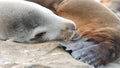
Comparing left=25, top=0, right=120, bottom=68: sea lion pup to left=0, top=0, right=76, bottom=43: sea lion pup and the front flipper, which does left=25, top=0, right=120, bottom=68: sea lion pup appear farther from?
left=0, top=0, right=76, bottom=43: sea lion pup

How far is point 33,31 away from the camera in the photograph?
237cm

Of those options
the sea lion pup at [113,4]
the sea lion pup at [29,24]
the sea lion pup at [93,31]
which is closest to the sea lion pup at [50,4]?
the sea lion pup at [93,31]

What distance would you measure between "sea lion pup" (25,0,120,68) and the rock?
12 cm

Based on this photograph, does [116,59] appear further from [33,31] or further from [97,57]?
[33,31]

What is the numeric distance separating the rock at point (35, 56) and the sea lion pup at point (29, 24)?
0.06 meters

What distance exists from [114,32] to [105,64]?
1.17ft

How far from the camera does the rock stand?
2012 mm

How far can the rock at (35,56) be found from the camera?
201 centimetres

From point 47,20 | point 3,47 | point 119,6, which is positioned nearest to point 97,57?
point 47,20

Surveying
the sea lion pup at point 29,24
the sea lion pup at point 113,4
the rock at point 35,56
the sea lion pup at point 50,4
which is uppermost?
the sea lion pup at point 113,4

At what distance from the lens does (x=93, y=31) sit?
2697mm

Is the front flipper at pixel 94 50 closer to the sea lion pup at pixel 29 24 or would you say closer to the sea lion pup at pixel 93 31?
the sea lion pup at pixel 93 31

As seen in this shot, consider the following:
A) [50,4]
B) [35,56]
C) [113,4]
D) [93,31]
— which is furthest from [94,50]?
[113,4]

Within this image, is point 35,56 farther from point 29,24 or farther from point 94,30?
point 94,30
